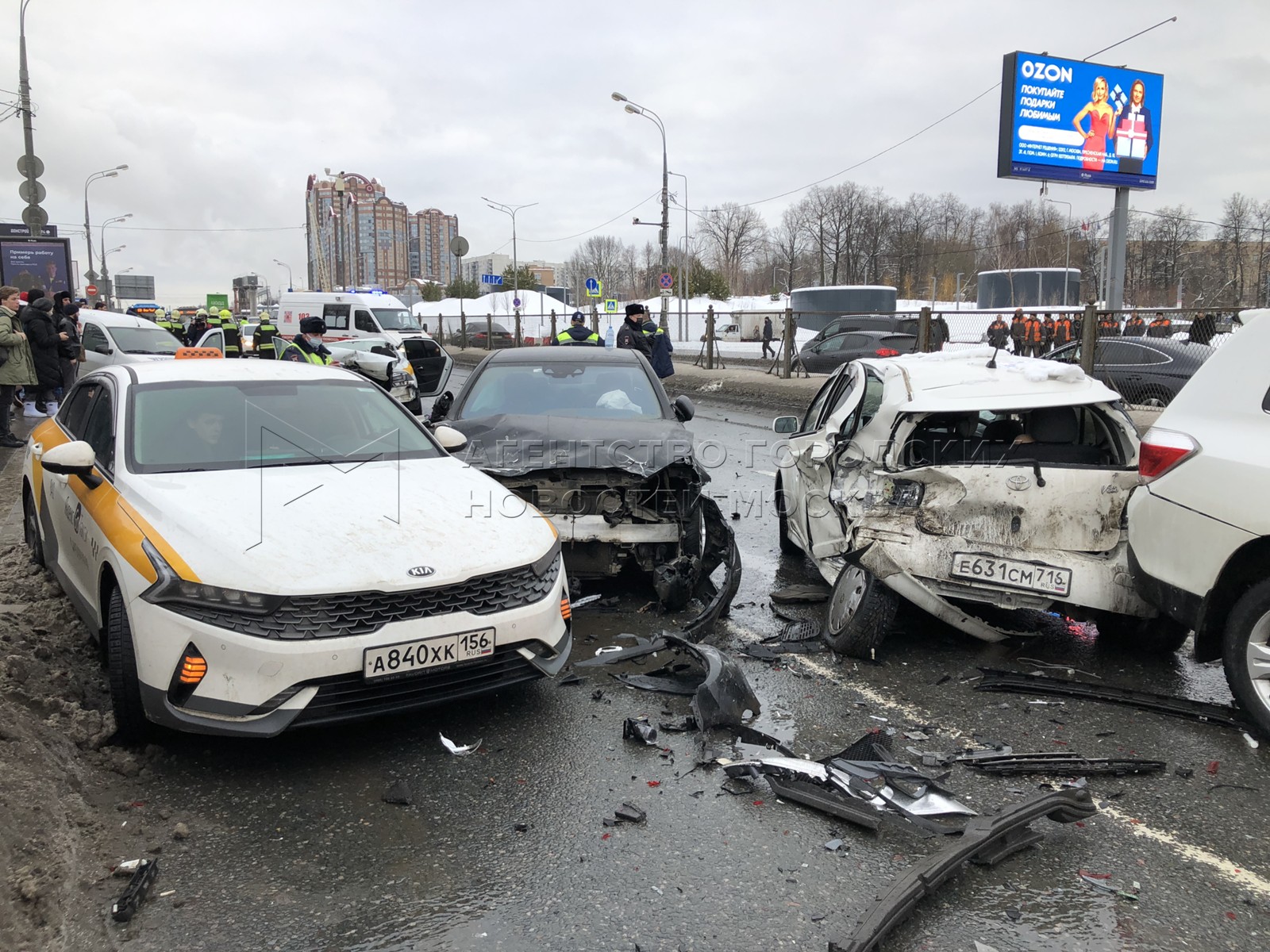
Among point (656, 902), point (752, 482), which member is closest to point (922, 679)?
point (656, 902)

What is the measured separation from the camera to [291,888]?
2.96 meters

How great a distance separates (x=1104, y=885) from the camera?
301cm

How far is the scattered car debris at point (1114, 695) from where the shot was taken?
4.29 m

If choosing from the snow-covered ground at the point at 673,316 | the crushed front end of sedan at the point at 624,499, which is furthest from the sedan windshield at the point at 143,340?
the crushed front end of sedan at the point at 624,499

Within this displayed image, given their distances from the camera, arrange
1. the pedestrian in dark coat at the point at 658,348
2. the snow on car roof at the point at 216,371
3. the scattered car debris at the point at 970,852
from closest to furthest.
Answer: the scattered car debris at the point at 970,852, the snow on car roof at the point at 216,371, the pedestrian in dark coat at the point at 658,348

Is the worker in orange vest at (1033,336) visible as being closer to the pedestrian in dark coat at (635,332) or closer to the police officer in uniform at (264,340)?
the pedestrian in dark coat at (635,332)

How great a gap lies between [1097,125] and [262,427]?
2398 cm

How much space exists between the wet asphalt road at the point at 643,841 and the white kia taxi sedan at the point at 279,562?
33cm

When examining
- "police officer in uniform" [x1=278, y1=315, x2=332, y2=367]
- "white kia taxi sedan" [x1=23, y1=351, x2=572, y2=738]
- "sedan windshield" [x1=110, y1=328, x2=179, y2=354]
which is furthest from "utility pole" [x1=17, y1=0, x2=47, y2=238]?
"white kia taxi sedan" [x1=23, y1=351, x2=572, y2=738]

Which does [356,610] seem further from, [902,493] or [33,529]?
[33,529]

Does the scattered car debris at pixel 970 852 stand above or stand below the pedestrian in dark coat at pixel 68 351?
below

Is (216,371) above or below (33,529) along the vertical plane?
above

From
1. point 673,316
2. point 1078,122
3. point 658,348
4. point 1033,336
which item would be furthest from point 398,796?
point 673,316

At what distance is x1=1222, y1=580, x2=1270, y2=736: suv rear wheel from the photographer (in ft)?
12.6
